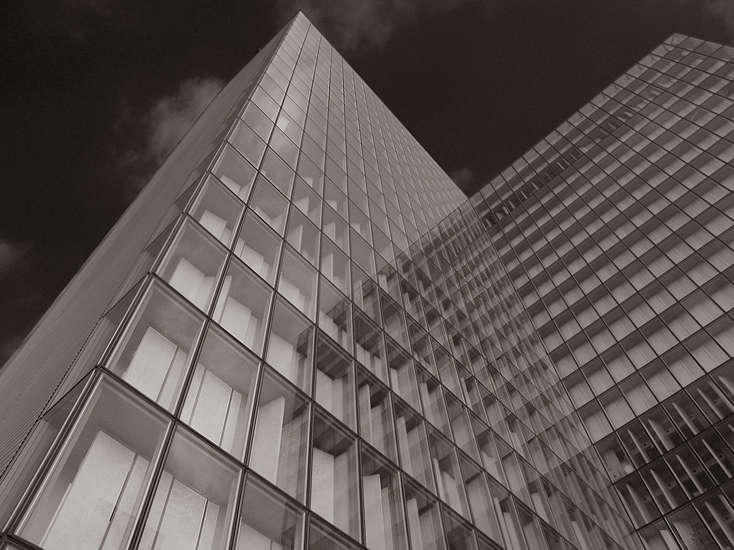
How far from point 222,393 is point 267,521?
2.75 metres

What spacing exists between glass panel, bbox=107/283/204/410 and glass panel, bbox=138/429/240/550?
3.39 feet

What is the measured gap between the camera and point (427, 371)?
19734 millimetres

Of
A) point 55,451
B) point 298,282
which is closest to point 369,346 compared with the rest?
point 298,282

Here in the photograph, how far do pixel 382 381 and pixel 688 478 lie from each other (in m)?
20.0

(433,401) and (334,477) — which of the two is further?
(433,401)

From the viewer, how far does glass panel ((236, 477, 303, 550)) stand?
9.81m

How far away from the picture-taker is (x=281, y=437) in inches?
463

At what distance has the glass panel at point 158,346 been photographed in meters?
9.98

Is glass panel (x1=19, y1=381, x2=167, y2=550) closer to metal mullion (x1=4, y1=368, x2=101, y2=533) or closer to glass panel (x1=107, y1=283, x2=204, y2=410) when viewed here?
metal mullion (x1=4, y1=368, x2=101, y2=533)

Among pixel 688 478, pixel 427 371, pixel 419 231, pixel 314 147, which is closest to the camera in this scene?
pixel 427 371

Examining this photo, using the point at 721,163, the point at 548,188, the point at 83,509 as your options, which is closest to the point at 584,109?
the point at 548,188

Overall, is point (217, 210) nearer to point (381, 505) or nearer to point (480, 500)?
point (381, 505)

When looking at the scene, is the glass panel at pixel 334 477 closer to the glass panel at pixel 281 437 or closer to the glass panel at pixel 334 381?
the glass panel at pixel 281 437

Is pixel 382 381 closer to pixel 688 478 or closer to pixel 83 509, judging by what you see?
pixel 83 509
